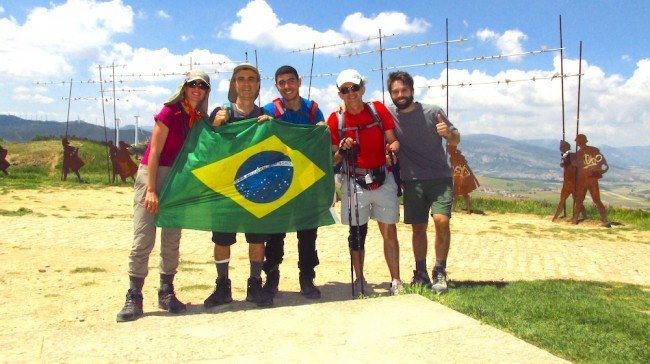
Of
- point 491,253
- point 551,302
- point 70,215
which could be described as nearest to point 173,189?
point 551,302

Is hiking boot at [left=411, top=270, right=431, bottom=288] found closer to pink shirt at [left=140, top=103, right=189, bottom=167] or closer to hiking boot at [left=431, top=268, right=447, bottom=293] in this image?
hiking boot at [left=431, top=268, right=447, bottom=293]

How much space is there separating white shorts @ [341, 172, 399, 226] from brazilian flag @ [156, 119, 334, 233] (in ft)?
1.03

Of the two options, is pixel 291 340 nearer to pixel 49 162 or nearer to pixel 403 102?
pixel 403 102

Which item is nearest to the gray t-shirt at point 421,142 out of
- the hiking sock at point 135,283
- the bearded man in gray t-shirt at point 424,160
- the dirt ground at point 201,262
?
the bearded man in gray t-shirt at point 424,160

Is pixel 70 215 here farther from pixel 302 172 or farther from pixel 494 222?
pixel 494 222

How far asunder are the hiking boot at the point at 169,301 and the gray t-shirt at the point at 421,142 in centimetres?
288

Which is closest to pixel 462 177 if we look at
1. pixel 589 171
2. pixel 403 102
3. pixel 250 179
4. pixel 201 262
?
pixel 589 171

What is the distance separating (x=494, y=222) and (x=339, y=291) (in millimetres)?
10628

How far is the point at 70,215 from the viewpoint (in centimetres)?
1442

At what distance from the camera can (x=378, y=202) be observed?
5918 mm

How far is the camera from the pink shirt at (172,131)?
507cm

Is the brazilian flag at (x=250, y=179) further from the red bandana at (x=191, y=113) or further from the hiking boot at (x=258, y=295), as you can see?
the hiking boot at (x=258, y=295)

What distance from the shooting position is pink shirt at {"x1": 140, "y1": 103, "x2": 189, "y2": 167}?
507 centimetres

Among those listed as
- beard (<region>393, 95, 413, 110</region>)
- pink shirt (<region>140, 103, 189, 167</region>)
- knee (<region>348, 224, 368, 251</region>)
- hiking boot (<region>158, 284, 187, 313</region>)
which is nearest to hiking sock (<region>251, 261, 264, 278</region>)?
hiking boot (<region>158, 284, 187, 313</region>)
